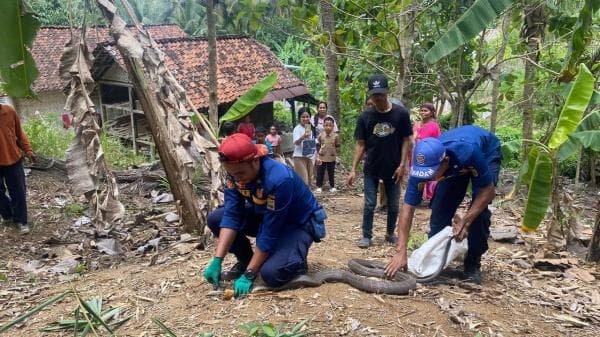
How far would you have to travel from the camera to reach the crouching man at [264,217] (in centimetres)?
312

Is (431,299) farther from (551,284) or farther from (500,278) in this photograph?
(551,284)

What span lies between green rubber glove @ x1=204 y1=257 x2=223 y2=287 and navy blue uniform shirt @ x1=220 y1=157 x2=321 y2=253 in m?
0.24

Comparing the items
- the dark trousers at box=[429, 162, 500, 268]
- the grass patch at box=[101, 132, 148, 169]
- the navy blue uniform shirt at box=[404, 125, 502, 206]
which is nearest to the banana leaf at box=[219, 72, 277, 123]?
the dark trousers at box=[429, 162, 500, 268]

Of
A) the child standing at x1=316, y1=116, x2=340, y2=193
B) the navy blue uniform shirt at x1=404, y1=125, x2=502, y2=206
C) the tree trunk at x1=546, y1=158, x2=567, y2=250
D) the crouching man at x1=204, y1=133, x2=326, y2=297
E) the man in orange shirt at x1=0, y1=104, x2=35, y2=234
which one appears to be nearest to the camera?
the crouching man at x1=204, y1=133, x2=326, y2=297

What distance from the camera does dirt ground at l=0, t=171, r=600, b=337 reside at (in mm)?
3055

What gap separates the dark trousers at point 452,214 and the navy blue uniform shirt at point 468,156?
0.56 ft

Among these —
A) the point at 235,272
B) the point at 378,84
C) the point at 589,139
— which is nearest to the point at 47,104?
the point at 378,84

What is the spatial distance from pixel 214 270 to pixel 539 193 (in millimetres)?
2695

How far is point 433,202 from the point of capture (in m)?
4.06

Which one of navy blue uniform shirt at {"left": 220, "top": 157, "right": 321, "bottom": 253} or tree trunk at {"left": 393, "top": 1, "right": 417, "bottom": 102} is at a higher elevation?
tree trunk at {"left": 393, "top": 1, "right": 417, "bottom": 102}

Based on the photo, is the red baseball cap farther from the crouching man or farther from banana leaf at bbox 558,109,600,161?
banana leaf at bbox 558,109,600,161

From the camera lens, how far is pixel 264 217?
3.29 metres

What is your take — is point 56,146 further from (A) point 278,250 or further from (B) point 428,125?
(A) point 278,250

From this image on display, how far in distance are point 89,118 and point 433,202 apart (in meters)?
3.30
